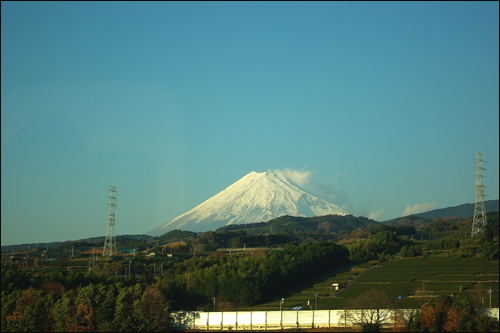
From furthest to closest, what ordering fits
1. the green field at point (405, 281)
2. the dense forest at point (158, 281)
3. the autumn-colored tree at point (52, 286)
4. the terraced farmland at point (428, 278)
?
the terraced farmland at point (428, 278), the green field at point (405, 281), the autumn-colored tree at point (52, 286), the dense forest at point (158, 281)

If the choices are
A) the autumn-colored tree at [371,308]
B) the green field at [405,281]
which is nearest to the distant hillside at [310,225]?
the green field at [405,281]

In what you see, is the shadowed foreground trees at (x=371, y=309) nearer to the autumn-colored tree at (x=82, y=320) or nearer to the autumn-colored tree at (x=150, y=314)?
the autumn-colored tree at (x=150, y=314)

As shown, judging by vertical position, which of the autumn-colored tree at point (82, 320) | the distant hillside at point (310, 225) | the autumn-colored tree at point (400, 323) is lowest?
the autumn-colored tree at point (82, 320)

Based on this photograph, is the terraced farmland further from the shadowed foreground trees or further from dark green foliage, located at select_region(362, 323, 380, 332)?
dark green foliage, located at select_region(362, 323, 380, 332)

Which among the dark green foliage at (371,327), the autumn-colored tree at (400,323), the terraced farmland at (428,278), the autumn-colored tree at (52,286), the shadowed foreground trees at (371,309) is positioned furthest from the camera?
the terraced farmland at (428,278)

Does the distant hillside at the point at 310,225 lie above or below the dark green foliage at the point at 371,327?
above

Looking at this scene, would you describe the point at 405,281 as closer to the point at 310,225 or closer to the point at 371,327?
the point at 371,327

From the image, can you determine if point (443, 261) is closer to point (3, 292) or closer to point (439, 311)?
point (439, 311)
